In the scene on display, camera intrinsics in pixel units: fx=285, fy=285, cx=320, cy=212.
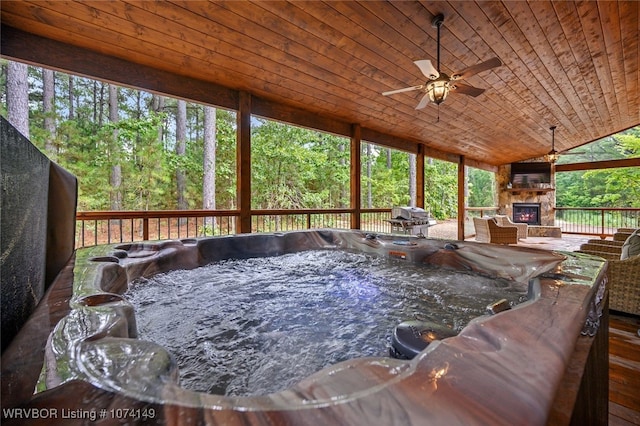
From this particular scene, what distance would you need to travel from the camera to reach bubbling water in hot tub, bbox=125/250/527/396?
106 centimetres

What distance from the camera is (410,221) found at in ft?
16.0

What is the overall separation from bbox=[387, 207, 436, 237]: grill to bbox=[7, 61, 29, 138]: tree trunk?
21.6 ft

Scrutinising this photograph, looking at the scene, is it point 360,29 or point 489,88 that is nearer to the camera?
point 360,29

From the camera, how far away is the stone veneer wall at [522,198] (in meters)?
8.91

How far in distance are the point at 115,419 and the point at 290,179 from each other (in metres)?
8.47

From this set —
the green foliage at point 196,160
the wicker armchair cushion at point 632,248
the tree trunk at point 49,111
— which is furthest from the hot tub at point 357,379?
the tree trunk at point 49,111

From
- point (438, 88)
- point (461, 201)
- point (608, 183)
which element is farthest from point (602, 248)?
point (608, 183)

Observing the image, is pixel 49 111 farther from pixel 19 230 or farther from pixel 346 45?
pixel 19 230

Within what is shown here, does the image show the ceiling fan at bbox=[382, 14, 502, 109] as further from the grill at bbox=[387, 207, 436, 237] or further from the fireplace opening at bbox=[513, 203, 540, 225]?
the fireplace opening at bbox=[513, 203, 540, 225]

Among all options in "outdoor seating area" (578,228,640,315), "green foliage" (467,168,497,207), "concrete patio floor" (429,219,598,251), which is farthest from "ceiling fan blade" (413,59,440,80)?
"green foliage" (467,168,497,207)

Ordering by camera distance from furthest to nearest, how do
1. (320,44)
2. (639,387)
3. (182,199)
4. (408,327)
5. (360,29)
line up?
(182,199), (320,44), (360,29), (639,387), (408,327)

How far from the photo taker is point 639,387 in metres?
1.42

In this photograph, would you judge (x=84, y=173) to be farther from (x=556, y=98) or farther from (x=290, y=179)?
(x=556, y=98)

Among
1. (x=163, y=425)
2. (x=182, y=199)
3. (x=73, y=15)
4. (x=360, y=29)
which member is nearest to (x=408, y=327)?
(x=163, y=425)
